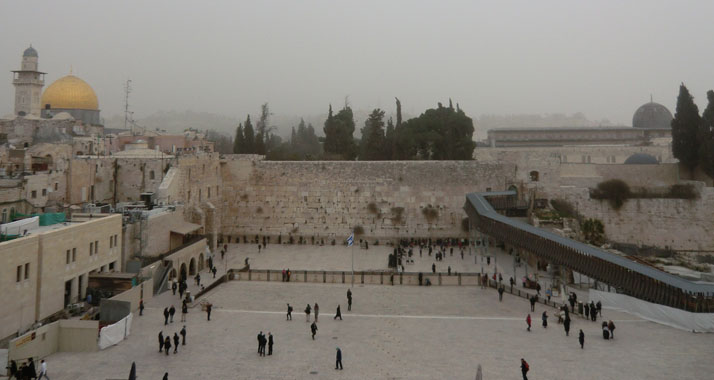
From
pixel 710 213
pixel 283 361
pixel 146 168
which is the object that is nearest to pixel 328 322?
pixel 283 361

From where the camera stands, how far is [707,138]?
26531mm

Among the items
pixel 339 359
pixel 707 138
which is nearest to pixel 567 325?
pixel 339 359

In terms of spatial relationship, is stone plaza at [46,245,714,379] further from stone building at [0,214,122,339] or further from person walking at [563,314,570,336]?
stone building at [0,214,122,339]

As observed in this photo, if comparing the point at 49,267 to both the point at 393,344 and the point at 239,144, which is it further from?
the point at 239,144

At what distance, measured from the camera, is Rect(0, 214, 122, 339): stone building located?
11.1m

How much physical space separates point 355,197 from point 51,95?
25251 mm

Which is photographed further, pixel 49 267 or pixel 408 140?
pixel 408 140

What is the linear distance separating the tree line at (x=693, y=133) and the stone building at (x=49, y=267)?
100ft

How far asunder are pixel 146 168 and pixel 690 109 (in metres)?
31.5

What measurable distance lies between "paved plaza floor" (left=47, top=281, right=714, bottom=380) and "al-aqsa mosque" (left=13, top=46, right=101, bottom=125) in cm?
2636

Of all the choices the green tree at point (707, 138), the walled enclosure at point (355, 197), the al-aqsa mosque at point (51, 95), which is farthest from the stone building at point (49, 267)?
the green tree at point (707, 138)

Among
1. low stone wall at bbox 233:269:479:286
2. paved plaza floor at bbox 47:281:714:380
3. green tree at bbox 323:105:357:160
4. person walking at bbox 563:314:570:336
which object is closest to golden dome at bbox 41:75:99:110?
green tree at bbox 323:105:357:160

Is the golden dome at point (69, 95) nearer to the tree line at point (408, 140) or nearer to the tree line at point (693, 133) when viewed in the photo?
the tree line at point (408, 140)

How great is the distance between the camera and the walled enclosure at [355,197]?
92.2ft
